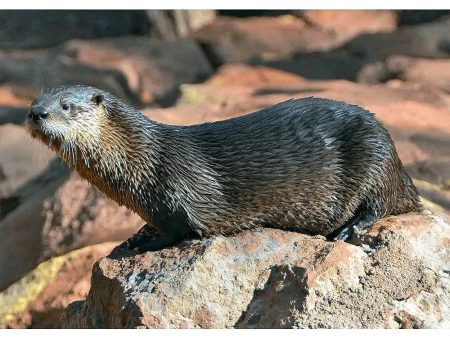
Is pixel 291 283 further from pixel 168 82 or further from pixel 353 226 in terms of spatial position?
pixel 168 82

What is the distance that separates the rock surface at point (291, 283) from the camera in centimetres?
347

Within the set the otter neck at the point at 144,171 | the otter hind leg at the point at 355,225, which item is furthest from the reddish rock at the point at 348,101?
the otter neck at the point at 144,171

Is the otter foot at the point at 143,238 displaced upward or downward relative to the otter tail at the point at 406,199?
upward

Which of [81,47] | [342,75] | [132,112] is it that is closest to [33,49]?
[81,47]

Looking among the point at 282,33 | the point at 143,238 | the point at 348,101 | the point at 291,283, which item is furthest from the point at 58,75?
the point at 291,283

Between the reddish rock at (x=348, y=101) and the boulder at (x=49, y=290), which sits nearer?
the boulder at (x=49, y=290)

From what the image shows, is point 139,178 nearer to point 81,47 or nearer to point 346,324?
point 346,324

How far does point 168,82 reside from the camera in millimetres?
8680

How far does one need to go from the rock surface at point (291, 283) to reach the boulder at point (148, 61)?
15.4 ft

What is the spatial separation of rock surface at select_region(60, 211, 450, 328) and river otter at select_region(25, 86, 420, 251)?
4.6 inches

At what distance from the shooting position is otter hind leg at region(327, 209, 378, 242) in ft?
12.7

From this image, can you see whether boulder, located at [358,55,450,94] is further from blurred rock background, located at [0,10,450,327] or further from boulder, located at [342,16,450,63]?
boulder, located at [342,16,450,63]

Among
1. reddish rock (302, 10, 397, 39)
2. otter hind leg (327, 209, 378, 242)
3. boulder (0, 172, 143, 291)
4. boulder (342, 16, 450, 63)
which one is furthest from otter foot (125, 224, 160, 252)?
reddish rock (302, 10, 397, 39)

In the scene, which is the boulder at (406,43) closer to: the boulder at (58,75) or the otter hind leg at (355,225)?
the boulder at (58,75)
